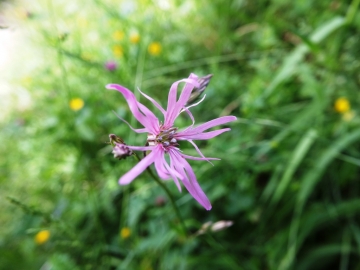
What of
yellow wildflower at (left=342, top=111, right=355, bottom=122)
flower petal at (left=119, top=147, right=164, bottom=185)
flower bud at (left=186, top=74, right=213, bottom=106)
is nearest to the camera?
flower petal at (left=119, top=147, right=164, bottom=185)

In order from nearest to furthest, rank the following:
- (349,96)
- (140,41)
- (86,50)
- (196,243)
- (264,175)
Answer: (196,243)
(349,96)
(264,175)
(140,41)
(86,50)

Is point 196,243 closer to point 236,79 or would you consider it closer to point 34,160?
point 236,79

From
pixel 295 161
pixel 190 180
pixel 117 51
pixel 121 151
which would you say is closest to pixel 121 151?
pixel 121 151

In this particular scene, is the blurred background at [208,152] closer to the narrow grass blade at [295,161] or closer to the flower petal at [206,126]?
the narrow grass blade at [295,161]

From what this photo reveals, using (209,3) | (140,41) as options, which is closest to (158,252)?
(140,41)

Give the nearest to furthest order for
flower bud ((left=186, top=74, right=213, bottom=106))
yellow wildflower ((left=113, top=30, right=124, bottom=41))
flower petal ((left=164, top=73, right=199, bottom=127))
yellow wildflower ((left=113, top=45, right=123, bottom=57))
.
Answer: flower petal ((left=164, top=73, right=199, bottom=127)), flower bud ((left=186, top=74, right=213, bottom=106)), yellow wildflower ((left=113, top=45, right=123, bottom=57)), yellow wildflower ((left=113, top=30, right=124, bottom=41))

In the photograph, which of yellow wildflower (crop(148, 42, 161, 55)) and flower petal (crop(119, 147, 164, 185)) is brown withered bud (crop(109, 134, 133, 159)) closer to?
flower petal (crop(119, 147, 164, 185))

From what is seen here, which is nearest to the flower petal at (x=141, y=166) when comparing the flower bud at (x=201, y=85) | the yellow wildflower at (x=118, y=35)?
the flower bud at (x=201, y=85)

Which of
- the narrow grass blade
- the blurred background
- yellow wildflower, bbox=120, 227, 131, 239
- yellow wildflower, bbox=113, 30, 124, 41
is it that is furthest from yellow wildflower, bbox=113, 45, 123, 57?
the narrow grass blade
